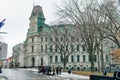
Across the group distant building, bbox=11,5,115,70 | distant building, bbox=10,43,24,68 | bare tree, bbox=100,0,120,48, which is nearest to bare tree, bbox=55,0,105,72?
bare tree, bbox=100,0,120,48

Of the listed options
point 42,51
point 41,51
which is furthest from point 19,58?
point 42,51

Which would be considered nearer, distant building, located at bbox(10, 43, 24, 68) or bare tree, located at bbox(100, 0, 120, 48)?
bare tree, located at bbox(100, 0, 120, 48)

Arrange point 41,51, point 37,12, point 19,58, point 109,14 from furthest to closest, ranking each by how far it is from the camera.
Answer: point 19,58
point 37,12
point 41,51
point 109,14

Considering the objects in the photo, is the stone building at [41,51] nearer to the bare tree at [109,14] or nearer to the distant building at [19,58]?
the distant building at [19,58]

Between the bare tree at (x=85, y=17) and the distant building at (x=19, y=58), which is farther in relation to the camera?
the distant building at (x=19, y=58)

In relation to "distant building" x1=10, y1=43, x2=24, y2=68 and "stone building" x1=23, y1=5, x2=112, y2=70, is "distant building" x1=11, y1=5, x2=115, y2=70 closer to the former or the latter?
"stone building" x1=23, y1=5, x2=112, y2=70

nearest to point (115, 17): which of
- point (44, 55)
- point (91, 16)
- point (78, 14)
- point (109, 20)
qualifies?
point (109, 20)

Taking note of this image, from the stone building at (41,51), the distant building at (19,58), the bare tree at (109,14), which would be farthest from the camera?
the distant building at (19,58)

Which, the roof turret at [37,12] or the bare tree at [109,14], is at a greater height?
the roof turret at [37,12]

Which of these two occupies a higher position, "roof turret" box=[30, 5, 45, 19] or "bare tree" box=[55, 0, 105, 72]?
"roof turret" box=[30, 5, 45, 19]

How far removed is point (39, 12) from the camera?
120 m

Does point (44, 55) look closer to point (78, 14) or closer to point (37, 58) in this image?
point (37, 58)

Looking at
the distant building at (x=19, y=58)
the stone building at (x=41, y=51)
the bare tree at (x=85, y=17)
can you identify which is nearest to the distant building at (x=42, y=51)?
the stone building at (x=41, y=51)

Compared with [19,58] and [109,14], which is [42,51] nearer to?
[19,58]
